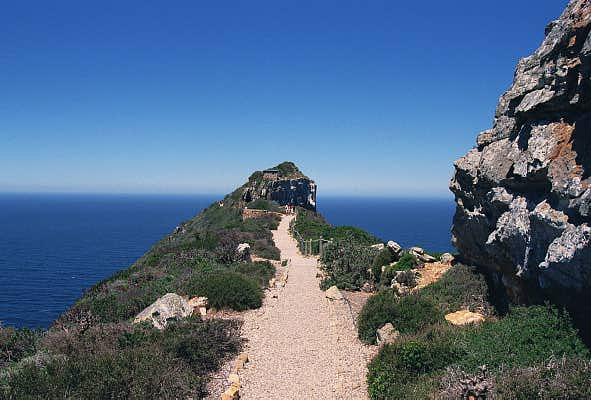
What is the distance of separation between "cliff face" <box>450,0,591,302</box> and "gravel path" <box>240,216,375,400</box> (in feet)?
15.6

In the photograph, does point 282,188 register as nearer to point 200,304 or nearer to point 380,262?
point 380,262

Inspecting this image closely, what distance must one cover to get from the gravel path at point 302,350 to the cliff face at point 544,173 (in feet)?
15.6

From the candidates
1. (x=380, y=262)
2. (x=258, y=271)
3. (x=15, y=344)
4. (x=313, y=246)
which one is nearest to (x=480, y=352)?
(x=380, y=262)

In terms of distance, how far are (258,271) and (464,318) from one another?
1094cm

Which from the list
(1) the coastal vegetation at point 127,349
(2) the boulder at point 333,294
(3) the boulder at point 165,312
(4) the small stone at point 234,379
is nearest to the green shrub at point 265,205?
(1) the coastal vegetation at point 127,349

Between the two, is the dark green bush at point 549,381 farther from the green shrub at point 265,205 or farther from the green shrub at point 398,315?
the green shrub at point 265,205

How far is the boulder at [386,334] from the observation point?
1124 cm

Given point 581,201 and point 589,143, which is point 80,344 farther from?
point 589,143

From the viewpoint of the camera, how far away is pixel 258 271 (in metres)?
20.3

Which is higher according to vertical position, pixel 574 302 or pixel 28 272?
pixel 574 302

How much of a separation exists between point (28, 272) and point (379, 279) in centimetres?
5159

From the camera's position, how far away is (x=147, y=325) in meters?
11.5

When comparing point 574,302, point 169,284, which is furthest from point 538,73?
point 169,284

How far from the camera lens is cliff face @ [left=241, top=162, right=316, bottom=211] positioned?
55625 millimetres
